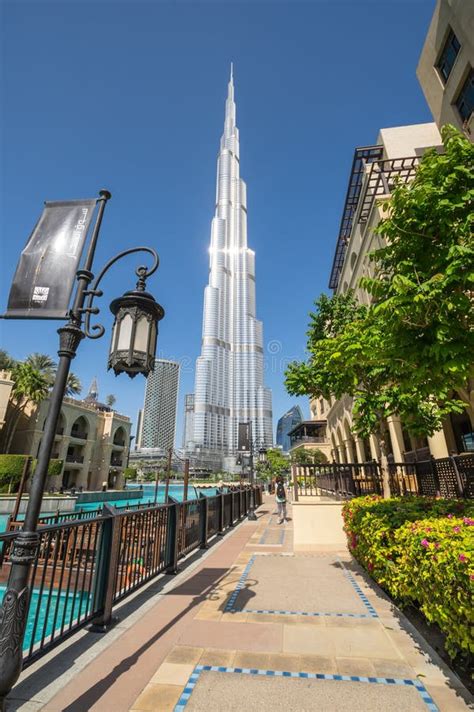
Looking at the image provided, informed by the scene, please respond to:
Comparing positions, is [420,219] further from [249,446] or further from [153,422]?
[153,422]

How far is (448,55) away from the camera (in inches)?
492

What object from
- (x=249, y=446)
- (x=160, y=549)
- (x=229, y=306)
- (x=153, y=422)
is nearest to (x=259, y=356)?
(x=229, y=306)

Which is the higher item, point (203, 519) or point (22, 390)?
point (22, 390)

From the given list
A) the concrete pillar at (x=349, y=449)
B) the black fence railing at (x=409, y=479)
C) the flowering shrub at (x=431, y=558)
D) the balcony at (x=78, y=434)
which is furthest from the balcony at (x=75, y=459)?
the flowering shrub at (x=431, y=558)

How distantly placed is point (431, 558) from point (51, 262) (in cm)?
488

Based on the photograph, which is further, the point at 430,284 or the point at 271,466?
the point at 271,466

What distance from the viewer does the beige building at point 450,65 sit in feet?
36.1

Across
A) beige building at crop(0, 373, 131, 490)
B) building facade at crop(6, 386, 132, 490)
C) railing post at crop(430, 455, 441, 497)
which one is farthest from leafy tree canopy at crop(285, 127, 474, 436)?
building facade at crop(6, 386, 132, 490)

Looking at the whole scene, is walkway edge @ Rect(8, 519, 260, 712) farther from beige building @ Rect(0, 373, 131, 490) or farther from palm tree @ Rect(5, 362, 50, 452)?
beige building @ Rect(0, 373, 131, 490)

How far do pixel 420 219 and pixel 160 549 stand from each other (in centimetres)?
699

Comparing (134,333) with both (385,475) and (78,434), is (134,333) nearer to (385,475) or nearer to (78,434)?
(385,475)

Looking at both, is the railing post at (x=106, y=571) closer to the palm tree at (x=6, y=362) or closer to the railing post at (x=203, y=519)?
the railing post at (x=203, y=519)

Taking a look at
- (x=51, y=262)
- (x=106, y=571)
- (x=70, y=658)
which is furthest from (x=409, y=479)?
(x=51, y=262)

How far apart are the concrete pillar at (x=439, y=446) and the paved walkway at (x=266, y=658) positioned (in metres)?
8.56
